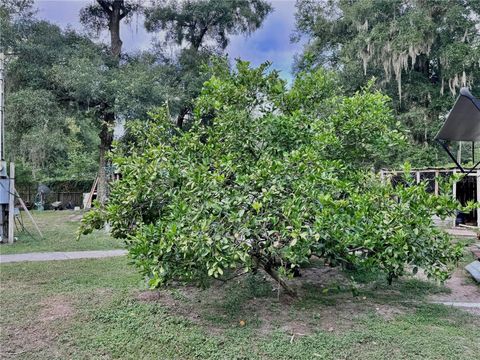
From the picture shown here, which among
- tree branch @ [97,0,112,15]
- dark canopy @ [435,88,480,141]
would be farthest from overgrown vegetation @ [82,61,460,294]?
tree branch @ [97,0,112,15]

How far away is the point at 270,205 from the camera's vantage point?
10.2 ft

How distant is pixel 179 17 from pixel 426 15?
9.03 metres

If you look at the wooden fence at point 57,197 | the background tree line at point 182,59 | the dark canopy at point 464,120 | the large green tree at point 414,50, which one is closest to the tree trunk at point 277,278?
the dark canopy at point 464,120

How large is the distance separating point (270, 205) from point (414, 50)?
1236cm

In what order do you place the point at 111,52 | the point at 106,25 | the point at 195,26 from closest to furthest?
the point at 111,52
the point at 106,25
the point at 195,26

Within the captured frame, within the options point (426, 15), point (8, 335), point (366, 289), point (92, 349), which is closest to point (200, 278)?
point (92, 349)

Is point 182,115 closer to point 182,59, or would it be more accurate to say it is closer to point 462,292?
point 182,59

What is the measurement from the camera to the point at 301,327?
315 centimetres

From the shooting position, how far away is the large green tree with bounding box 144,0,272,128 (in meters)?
13.1

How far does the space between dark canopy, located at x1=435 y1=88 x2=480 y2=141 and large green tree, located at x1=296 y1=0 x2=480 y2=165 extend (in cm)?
789

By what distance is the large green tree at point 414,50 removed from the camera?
12984 mm

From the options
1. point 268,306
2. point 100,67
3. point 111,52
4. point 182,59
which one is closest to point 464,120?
point 268,306

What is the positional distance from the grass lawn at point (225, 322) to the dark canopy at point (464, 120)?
1.99 metres

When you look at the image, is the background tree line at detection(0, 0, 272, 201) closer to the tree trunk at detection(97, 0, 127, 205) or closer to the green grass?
the tree trunk at detection(97, 0, 127, 205)
